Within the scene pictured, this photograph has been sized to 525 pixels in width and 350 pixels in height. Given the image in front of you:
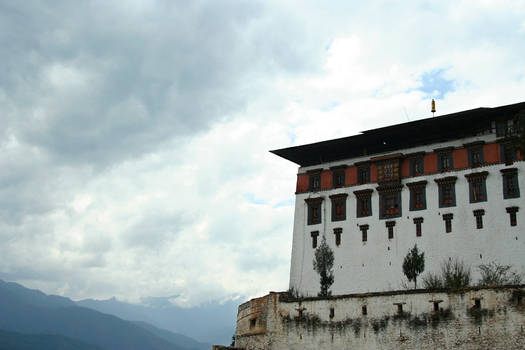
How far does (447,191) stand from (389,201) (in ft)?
14.9

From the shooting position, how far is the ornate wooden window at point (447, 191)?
42969mm

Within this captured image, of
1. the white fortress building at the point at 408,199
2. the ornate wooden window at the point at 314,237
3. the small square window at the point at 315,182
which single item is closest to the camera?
the white fortress building at the point at 408,199

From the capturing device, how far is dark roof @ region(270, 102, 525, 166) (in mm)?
42250

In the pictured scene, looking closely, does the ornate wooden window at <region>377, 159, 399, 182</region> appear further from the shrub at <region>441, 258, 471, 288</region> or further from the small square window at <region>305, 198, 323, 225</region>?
the shrub at <region>441, 258, 471, 288</region>

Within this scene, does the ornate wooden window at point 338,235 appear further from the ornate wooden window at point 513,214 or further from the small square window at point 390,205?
the ornate wooden window at point 513,214

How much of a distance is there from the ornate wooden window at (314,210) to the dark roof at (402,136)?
11.4ft

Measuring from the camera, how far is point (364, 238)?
46188mm

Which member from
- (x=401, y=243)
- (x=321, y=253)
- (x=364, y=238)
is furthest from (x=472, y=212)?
(x=321, y=253)

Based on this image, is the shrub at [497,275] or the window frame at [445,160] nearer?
the shrub at [497,275]

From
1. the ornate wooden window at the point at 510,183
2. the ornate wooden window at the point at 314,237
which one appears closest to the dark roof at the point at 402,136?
the ornate wooden window at the point at 510,183

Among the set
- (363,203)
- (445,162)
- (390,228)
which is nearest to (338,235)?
(363,203)

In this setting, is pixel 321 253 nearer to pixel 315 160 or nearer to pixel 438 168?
pixel 315 160

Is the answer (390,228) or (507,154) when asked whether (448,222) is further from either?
(507,154)

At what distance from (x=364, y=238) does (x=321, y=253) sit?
3.89 metres
